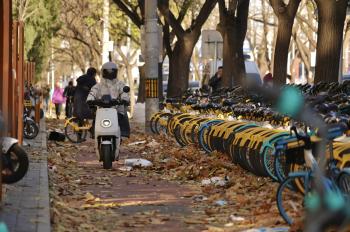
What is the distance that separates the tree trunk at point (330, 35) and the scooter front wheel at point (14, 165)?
35.2ft

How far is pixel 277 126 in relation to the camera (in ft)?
43.1

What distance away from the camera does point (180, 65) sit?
3203cm

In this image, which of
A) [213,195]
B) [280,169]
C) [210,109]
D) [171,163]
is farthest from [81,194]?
[210,109]

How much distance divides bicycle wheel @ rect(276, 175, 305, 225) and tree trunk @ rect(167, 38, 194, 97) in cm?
2307

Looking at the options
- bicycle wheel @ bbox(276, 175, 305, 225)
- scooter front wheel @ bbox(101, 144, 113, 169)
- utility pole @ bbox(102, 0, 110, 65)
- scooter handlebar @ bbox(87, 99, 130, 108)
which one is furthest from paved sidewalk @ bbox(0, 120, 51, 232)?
utility pole @ bbox(102, 0, 110, 65)

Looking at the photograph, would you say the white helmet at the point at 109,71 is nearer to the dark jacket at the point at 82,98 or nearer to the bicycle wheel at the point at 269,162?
the bicycle wheel at the point at 269,162

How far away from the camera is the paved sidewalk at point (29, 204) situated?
8203 millimetres

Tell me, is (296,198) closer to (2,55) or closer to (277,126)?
(2,55)

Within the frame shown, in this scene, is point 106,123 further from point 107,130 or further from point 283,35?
point 283,35

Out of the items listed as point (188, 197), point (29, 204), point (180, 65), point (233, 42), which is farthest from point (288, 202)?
point (180, 65)

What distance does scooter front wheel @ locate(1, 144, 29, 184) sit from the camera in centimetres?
844

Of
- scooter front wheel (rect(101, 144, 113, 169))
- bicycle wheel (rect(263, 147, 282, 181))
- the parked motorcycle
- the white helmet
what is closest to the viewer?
the parked motorcycle

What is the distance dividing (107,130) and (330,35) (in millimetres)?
5505

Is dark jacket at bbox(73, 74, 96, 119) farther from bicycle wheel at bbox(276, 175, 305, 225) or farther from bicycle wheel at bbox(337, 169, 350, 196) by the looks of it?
bicycle wheel at bbox(337, 169, 350, 196)
